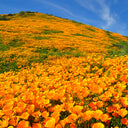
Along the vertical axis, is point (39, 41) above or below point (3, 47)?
above

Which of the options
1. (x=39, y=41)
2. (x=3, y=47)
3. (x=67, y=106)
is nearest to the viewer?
(x=67, y=106)

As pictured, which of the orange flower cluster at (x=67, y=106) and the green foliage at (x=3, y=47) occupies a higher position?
the green foliage at (x=3, y=47)

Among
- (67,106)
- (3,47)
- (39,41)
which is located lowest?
(67,106)

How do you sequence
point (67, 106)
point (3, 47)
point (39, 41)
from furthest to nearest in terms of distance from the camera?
1. point (39, 41)
2. point (3, 47)
3. point (67, 106)

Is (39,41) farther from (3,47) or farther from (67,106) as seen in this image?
(67,106)

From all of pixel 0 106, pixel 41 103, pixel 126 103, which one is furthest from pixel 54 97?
pixel 126 103

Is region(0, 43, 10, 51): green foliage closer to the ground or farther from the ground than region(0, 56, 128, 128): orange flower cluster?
farther from the ground

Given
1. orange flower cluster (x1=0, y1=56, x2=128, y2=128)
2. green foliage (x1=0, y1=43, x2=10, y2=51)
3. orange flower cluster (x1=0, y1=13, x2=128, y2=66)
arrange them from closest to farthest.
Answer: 1. orange flower cluster (x1=0, y1=56, x2=128, y2=128)
2. orange flower cluster (x1=0, y1=13, x2=128, y2=66)
3. green foliage (x1=0, y1=43, x2=10, y2=51)

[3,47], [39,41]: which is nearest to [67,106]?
[3,47]

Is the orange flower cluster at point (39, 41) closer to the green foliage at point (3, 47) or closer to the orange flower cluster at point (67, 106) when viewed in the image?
the green foliage at point (3, 47)

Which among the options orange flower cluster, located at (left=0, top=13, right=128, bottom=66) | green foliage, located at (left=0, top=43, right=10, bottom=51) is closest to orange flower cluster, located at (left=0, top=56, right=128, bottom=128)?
orange flower cluster, located at (left=0, top=13, right=128, bottom=66)

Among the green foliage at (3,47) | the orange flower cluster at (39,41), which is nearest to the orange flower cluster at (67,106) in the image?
the orange flower cluster at (39,41)

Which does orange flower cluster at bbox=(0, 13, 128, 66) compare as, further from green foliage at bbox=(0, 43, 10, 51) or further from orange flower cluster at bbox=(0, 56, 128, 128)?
orange flower cluster at bbox=(0, 56, 128, 128)

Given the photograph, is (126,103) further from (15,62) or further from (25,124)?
(15,62)
